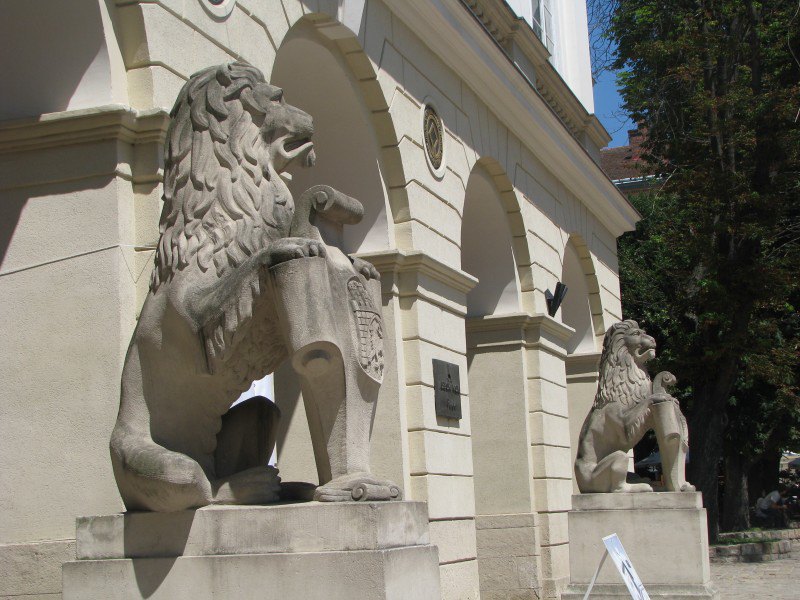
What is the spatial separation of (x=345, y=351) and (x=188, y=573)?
92cm

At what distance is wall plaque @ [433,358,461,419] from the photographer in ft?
35.9

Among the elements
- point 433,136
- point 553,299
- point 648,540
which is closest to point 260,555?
A: point 648,540

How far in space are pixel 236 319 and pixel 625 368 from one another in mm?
7738

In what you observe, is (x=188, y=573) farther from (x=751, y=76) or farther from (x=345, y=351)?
(x=751, y=76)

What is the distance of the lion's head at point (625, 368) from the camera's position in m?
11.3

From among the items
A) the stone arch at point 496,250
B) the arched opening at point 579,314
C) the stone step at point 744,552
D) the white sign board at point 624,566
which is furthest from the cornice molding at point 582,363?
the white sign board at point 624,566

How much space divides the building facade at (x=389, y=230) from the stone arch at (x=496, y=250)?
29mm

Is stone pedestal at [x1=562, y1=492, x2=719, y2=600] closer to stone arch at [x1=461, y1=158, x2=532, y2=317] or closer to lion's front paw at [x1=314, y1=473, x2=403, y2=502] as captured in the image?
stone arch at [x1=461, y1=158, x2=532, y2=317]

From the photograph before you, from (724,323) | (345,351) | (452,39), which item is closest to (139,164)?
(345,351)

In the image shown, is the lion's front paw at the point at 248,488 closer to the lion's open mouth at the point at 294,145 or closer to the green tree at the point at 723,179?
the lion's open mouth at the point at 294,145

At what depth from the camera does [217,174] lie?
4.38 meters

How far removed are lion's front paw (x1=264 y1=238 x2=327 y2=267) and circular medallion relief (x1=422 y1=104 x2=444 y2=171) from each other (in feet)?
24.1

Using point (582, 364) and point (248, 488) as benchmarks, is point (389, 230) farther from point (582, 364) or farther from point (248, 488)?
point (582, 364)

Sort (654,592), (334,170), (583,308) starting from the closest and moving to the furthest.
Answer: (334,170) < (654,592) < (583,308)
